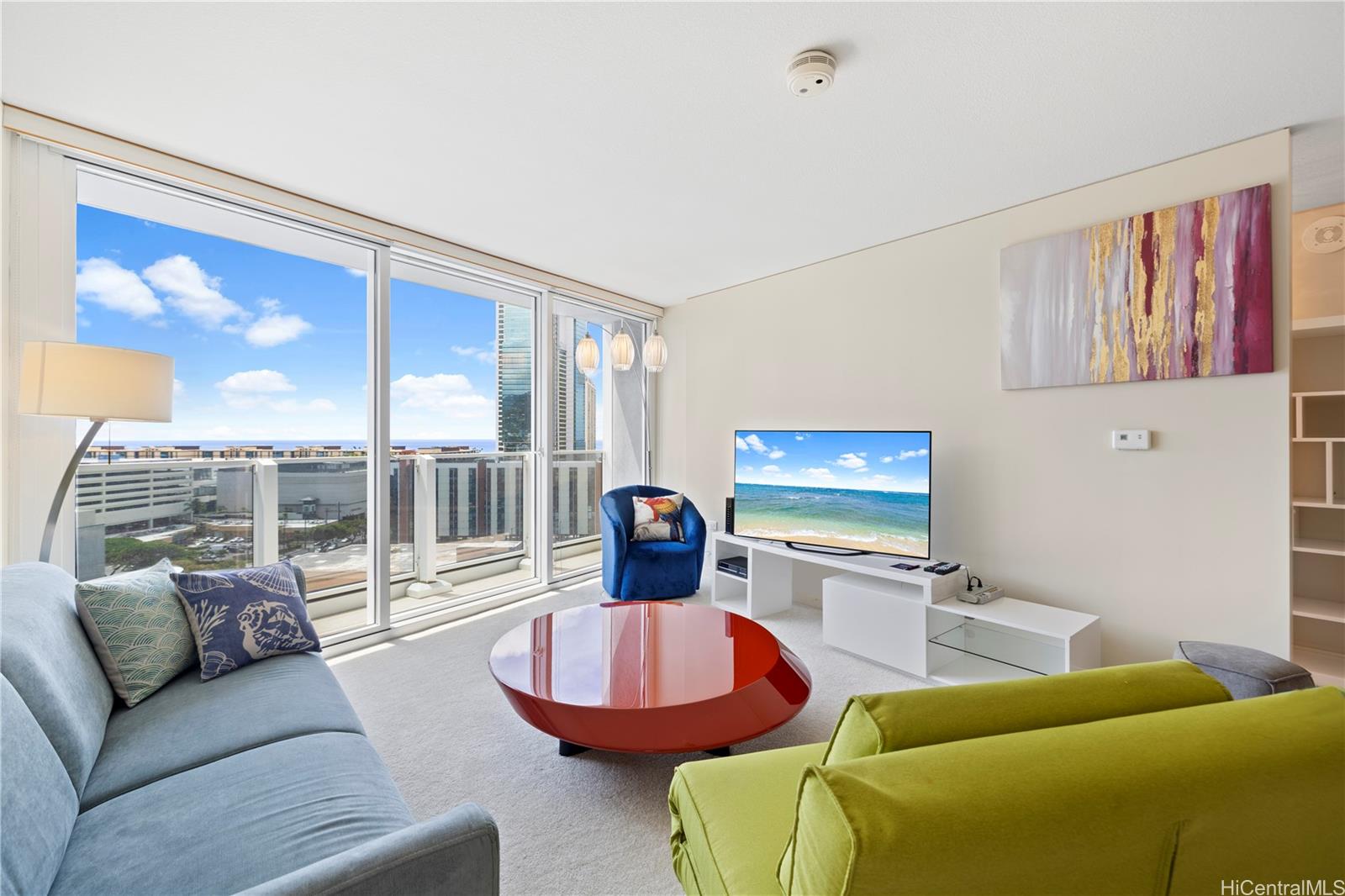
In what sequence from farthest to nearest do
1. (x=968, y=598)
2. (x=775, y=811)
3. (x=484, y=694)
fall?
(x=968, y=598), (x=484, y=694), (x=775, y=811)

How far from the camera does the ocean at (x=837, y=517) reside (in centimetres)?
325

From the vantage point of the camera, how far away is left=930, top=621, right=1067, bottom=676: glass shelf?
2.71m

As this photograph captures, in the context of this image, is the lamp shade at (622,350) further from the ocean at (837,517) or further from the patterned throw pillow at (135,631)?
the patterned throw pillow at (135,631)

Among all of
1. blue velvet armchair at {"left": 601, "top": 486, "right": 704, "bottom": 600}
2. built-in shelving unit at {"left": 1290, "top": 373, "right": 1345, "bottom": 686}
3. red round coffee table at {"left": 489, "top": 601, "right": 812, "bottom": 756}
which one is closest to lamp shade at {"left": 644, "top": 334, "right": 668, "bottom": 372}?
blue velvet armchair at {"left": 601, "top": 486, "right": 704, "bottom": 600}

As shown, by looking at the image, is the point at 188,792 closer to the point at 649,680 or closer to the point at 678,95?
the point at 649,680

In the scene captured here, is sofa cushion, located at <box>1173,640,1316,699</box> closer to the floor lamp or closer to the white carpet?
the white carpet

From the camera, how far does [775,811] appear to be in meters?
1.17

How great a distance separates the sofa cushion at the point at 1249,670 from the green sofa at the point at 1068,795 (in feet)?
4.43

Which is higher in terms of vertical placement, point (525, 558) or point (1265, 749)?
point (1265, 749)

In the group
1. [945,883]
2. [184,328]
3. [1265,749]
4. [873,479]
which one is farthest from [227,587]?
[873,479]

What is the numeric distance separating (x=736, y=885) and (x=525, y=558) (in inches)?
155

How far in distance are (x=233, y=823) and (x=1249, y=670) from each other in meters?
3.01

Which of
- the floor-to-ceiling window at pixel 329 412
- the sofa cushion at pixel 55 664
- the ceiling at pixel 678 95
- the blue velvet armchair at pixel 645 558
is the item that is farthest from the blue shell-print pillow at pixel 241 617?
the blue velvet armchair at pixel 645 558

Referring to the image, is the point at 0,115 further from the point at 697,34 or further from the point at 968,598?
the point at 968,598
